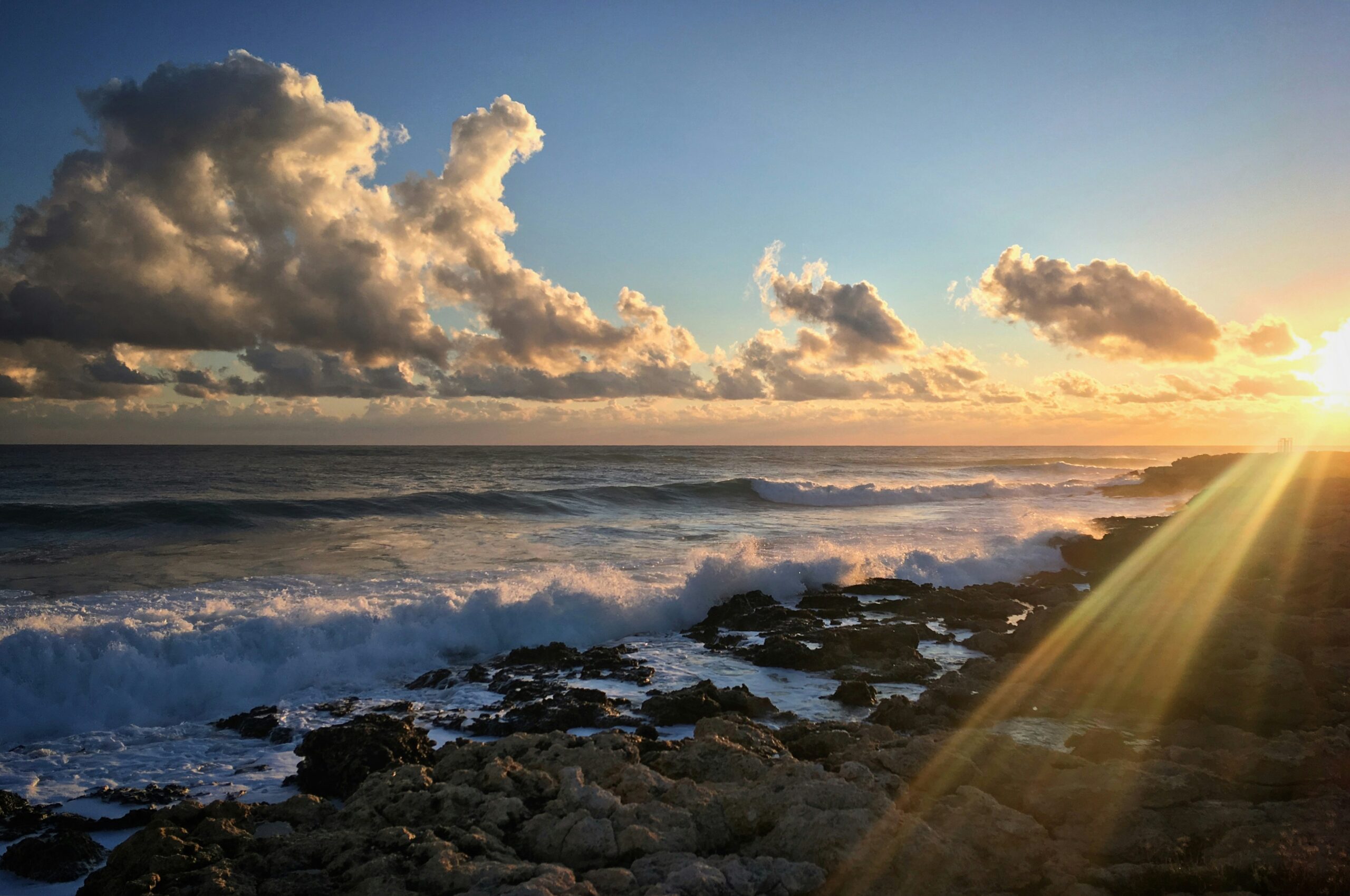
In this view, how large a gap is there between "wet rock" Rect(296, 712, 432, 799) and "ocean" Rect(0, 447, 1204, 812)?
497 mm

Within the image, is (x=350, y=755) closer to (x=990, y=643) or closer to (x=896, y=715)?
(x=896, y=715)

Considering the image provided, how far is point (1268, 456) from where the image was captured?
5472 cm

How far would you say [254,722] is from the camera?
8.20m

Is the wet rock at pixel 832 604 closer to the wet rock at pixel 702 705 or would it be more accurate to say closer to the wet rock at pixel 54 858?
the wet rock at pixel 702 705

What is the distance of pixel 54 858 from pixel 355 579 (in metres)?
10.8

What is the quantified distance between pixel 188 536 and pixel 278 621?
48.4 feet

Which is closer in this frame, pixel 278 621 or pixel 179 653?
pixel 179 653

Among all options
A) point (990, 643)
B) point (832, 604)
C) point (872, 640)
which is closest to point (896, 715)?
point (872, 640)

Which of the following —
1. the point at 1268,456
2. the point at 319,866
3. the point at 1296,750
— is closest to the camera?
the point at 319,866

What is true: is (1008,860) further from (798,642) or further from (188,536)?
(188,536)

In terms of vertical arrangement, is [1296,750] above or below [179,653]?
above

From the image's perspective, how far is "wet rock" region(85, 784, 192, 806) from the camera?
6367 mm

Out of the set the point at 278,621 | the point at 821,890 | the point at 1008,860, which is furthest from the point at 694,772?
the point at 278,621

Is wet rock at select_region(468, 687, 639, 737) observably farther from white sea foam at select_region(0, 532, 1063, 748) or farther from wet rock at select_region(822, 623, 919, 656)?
wet rock at select_region(822, 623, 919, 656)
